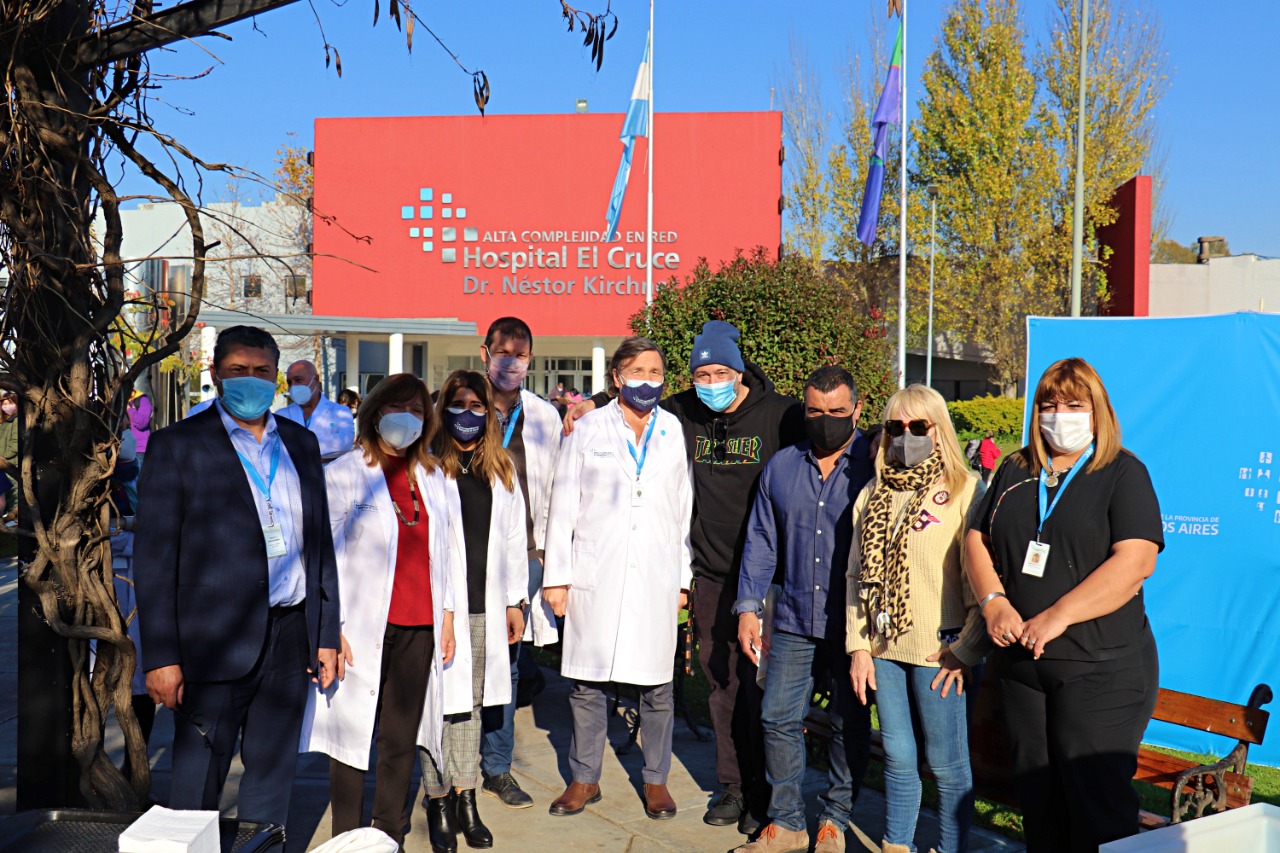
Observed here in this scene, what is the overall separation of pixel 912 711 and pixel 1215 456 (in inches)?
137

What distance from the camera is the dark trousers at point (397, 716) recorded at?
454 cm

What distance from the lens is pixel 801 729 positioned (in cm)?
477

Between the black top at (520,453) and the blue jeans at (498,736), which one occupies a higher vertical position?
the black top at (520,453)

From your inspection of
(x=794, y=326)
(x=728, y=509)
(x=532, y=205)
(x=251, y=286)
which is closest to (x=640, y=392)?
(x=728, y=509)

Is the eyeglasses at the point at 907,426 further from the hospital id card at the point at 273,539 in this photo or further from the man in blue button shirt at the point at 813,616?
the hospital id card at the point at 273,539

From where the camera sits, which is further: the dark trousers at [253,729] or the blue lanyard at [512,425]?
the blue lanyard at [512,425]

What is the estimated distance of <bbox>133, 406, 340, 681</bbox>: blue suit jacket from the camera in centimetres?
366

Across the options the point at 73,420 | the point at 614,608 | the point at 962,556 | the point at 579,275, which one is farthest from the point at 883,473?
the point at 579,275

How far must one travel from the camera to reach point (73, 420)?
3.49m

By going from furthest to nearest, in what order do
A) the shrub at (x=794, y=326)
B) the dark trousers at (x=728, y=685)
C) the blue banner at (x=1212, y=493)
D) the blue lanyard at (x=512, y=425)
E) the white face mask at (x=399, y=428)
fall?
the shrub at (x=794, y=326) → the blue banner at (x=1212, y=493) → the blue lanyard at (x=512, y=425) → the dark trousers at (x=728, y=685) → the white face mask at (x=399, y=428)

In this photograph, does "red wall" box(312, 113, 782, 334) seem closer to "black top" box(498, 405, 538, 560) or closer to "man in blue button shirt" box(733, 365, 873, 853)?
"black top" box(498, 405, 538, 560)

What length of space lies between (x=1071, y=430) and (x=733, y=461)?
Answer: 1.77 meters

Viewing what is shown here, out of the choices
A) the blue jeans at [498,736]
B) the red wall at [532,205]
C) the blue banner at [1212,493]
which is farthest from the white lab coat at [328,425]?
the red wall at [532,205]

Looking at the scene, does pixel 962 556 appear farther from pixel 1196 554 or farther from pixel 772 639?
pixel 1196 554
